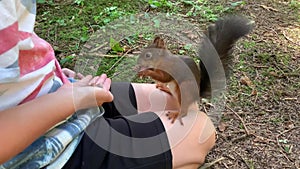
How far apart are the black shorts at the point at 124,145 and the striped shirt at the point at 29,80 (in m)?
0.03

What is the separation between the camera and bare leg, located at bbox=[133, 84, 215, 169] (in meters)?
0.99

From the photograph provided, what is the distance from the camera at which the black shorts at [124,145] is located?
89cm

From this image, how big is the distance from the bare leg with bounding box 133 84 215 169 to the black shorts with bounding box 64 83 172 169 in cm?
4

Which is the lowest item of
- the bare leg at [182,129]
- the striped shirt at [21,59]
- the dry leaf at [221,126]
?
the dry leaf at [221,126]

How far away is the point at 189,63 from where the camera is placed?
116 cm

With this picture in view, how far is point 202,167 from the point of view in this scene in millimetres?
1215

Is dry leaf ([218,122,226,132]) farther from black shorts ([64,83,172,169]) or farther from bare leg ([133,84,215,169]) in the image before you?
black shorts ([64,83,172,169])

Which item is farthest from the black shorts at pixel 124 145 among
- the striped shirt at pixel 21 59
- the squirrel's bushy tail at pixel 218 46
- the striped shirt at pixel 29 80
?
the squirrel's bushy tail at pixel 218 46

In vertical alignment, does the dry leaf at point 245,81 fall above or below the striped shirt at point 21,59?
below

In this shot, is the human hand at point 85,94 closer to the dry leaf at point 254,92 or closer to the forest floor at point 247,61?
the forest floor at point 247,61

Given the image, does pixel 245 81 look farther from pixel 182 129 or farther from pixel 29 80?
pixel 29 80

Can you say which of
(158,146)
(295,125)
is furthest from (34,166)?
(295,125)

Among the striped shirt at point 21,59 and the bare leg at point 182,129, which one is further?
the bare leg at point 182,129

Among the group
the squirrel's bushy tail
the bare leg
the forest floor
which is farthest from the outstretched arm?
the forest floor
